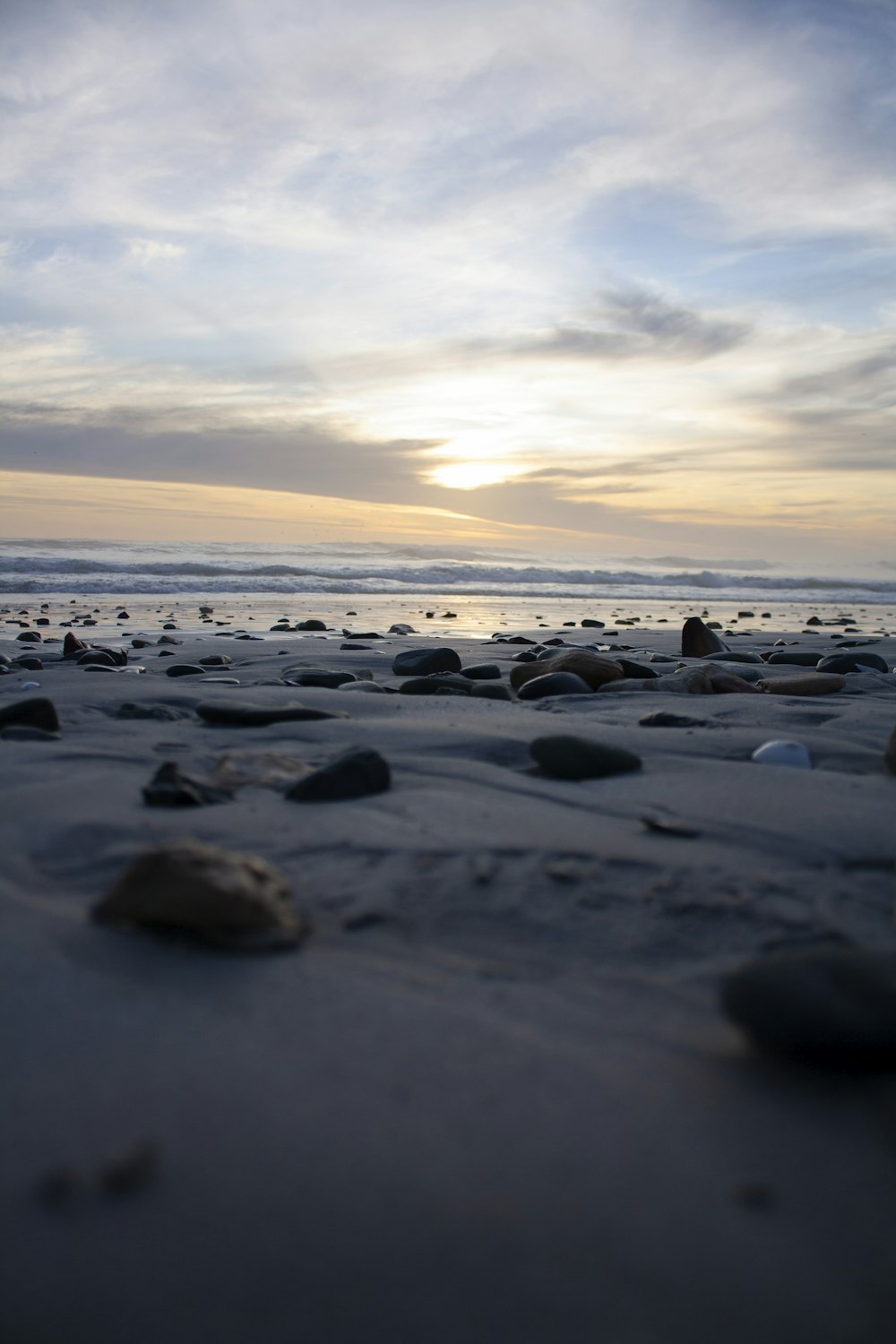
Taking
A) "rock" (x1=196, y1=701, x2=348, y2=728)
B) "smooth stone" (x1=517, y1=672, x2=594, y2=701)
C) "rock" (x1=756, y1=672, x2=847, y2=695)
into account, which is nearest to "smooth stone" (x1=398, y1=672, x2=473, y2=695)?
"smooth stone" (x1=517, y1=672, x2=594, y2=701)

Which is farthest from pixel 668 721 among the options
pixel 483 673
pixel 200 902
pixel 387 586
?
pixel 387 586

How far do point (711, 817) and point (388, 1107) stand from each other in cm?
103

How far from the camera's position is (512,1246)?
2.30 ft

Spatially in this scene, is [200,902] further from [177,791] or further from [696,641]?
[696,641]

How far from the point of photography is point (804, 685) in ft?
12.6

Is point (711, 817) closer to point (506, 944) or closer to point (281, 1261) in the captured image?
point (506, 944)

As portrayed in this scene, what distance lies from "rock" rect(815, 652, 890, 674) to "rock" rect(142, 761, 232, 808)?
3.70m

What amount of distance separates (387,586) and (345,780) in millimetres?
18668

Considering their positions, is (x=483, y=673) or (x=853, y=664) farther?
(x=853, y=664)

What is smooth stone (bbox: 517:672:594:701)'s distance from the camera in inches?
143

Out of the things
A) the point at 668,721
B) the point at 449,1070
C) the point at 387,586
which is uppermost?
the point at 387,586

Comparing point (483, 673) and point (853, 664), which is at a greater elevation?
point (853, 664)

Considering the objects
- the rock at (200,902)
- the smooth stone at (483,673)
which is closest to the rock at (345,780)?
the rock at (200,902)

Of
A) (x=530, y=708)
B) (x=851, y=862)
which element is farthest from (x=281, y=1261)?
(x=530, y=708)
